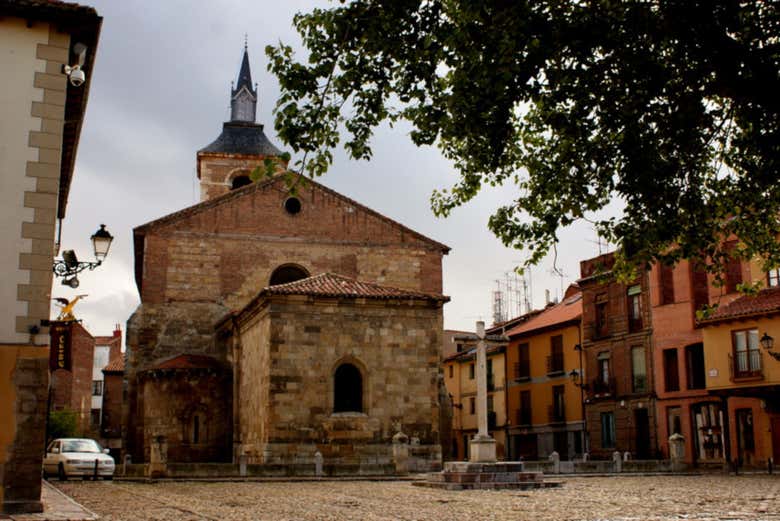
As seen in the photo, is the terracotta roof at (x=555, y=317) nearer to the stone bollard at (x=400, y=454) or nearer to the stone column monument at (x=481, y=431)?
the stone bollard at (x=400, y=454)

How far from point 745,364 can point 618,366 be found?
7.40m

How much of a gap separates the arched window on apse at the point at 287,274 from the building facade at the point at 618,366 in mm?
11587

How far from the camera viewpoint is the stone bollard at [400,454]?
2423 centimetres

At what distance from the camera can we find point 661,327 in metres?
33.7

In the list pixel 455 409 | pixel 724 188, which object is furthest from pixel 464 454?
pixel 724 188

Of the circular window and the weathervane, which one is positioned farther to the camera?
the circular window

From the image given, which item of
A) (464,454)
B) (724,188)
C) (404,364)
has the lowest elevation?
(464,454)

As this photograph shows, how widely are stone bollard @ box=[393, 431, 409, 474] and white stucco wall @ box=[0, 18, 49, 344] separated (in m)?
14.2

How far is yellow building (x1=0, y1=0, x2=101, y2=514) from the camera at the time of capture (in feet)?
37.5

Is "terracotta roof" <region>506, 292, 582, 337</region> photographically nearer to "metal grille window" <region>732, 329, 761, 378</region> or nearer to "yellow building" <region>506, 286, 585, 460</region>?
"yellow building" <region>506, 286, 585, 460</region>

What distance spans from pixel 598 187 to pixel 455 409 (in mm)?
41604

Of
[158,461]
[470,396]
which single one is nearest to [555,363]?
[470,396]

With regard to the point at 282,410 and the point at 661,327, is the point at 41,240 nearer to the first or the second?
the point at 282,410

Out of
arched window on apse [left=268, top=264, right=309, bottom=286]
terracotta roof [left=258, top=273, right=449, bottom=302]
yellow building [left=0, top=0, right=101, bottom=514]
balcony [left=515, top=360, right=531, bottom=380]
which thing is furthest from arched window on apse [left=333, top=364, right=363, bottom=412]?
balcony [left=515, top=360, right=531, bottom=380]
